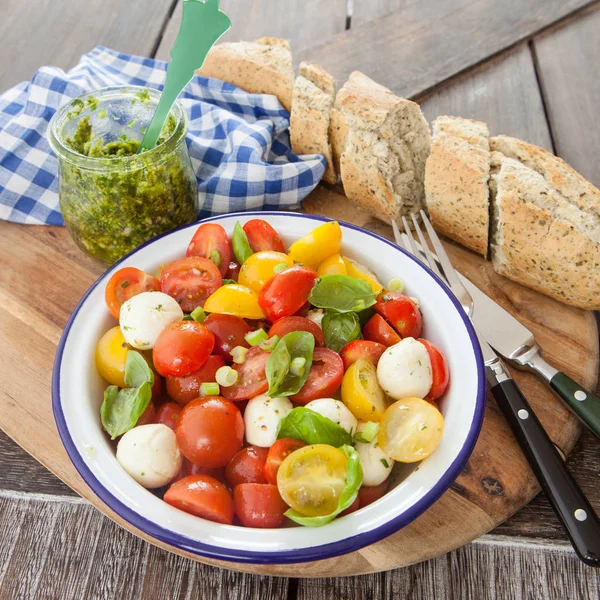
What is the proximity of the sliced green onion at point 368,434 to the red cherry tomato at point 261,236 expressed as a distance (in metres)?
0.63

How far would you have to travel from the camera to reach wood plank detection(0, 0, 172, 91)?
9.12ft

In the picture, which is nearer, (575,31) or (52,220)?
(52,220)

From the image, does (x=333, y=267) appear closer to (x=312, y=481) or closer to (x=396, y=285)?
(x=396, y=285)

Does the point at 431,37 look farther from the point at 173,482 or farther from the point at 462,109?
the point at 173,482

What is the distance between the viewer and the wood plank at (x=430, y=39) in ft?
8.42

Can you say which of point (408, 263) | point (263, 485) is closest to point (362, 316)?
point (408, 263)

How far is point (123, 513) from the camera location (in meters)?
1.24

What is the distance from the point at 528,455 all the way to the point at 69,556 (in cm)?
108

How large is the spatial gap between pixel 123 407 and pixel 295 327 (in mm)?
420

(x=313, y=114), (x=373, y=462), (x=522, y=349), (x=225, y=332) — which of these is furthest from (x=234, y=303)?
(x=313, y=114)

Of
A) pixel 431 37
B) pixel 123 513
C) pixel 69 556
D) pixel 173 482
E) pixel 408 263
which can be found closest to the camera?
pixel 123 513

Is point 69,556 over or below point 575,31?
below

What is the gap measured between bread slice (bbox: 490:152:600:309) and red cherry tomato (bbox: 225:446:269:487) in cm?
99

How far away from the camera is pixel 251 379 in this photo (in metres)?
1.43
